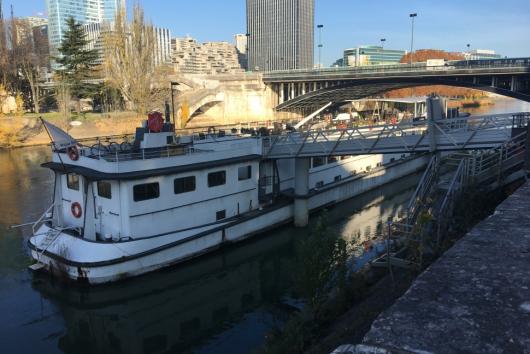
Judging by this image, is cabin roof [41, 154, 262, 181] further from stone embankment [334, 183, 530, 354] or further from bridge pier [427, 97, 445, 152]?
stone embankment [334, 183, 530, 354]

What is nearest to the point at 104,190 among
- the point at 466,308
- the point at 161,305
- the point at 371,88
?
the point at 161,305

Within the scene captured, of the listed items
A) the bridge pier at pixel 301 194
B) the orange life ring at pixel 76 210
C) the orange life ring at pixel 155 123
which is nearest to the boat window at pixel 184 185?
the orange life ring at pixel 155 123

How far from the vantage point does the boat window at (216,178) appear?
1888 centimetres

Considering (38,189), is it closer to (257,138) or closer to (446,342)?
(257,138)

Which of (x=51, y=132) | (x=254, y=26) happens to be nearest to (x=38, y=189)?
(x=51, y=132)

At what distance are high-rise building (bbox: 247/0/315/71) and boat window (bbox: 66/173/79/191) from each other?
149010mm

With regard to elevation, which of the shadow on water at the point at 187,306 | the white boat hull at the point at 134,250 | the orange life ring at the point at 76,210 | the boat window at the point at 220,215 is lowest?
the shadow on water at the point at 187,306

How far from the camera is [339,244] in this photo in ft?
30.3

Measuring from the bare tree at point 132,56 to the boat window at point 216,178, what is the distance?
1715 inches

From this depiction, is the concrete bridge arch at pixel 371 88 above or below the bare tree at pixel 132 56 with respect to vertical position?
below

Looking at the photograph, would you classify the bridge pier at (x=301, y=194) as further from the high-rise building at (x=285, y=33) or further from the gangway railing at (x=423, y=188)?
the high-rise building at (x=285, y=33)

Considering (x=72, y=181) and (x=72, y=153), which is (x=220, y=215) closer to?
(x=72, y=181)

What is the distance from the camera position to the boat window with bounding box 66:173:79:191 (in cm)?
1799

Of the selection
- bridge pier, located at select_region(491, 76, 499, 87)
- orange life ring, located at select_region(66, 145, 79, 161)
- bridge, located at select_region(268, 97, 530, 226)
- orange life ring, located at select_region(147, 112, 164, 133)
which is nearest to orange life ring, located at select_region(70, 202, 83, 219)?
orange life ring, located at select_region(66, 145, 79, 161)
